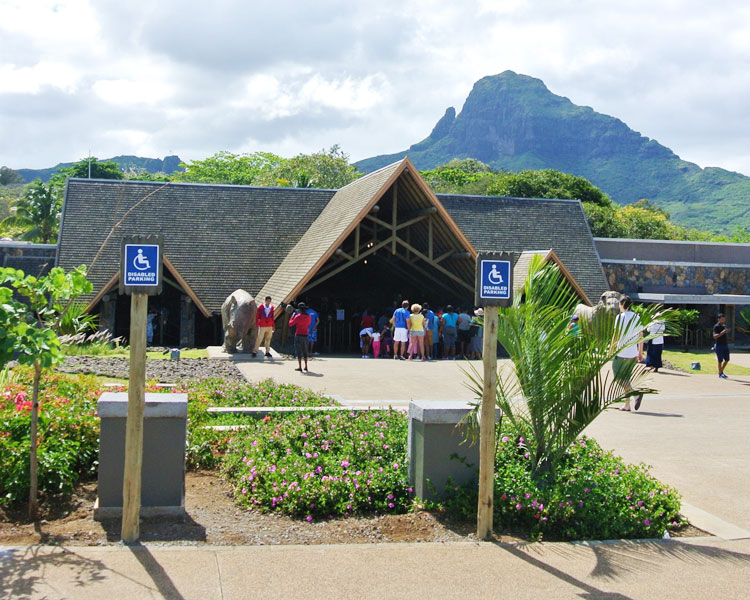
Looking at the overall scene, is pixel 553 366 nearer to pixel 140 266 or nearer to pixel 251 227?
pixel 140 266

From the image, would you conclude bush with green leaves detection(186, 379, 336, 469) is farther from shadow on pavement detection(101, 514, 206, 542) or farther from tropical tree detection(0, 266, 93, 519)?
tropical tree detection(0, 266, 93, 519)

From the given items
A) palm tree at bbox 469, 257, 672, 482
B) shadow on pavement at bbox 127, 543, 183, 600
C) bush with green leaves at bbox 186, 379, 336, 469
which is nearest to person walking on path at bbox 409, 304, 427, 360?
bush with green leaves at bbox 186, 379, 336, 469

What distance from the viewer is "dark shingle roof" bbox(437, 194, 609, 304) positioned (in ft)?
94.9

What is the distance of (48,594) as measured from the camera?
187 inches

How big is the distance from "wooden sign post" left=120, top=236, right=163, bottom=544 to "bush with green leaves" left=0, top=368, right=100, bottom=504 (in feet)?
4.23

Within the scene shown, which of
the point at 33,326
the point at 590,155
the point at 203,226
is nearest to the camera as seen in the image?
the point at 33,326

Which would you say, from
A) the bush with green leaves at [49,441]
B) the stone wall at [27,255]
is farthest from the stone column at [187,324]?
the bush with green leaves at [49,441]

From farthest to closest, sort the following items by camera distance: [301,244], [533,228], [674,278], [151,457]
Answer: [674,278]
[533,228]
[301,244]
[151,457]

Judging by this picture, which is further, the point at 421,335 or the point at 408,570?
the point at 421,335

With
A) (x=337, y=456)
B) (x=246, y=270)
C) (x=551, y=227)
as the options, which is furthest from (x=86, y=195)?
(x=337, y=456)

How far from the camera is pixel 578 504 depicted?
21.1 feet

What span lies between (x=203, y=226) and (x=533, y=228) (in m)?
12.6

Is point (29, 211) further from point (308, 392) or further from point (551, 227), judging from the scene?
point (308, 392)

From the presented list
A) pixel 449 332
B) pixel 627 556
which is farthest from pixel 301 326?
pixel 627 556
